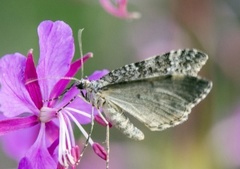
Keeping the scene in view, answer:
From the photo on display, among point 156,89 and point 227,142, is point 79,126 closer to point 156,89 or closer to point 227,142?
point 156,89

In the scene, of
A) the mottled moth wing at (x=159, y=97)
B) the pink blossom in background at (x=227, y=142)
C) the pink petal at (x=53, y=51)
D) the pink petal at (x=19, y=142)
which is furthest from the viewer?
the pink blossom in background at (x=227, y=142)

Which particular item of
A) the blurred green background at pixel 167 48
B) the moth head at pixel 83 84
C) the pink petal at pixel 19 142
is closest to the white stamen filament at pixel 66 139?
the moth head at pixel 83 84

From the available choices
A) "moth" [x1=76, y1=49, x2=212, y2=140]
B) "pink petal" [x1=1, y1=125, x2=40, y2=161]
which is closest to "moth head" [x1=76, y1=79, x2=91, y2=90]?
"moth" [x1=76, y1=49, x2=212, y2=140]

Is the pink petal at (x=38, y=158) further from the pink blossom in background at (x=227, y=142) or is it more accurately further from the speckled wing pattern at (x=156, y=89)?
the pink blossom in background at (x=227, y=142)

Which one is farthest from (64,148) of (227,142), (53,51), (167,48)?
(167,48)

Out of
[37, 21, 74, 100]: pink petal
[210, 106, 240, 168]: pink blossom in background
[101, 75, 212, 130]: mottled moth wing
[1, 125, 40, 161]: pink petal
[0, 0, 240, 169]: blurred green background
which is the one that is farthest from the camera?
[210, 106, 240, 168]: pink blossom in background

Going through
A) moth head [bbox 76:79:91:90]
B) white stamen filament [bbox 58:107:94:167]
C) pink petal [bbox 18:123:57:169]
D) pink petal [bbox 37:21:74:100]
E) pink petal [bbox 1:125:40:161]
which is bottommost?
pink petal [bbox 1:125:40:161]

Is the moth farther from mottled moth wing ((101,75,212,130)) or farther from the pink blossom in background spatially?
the pink blossom in background
